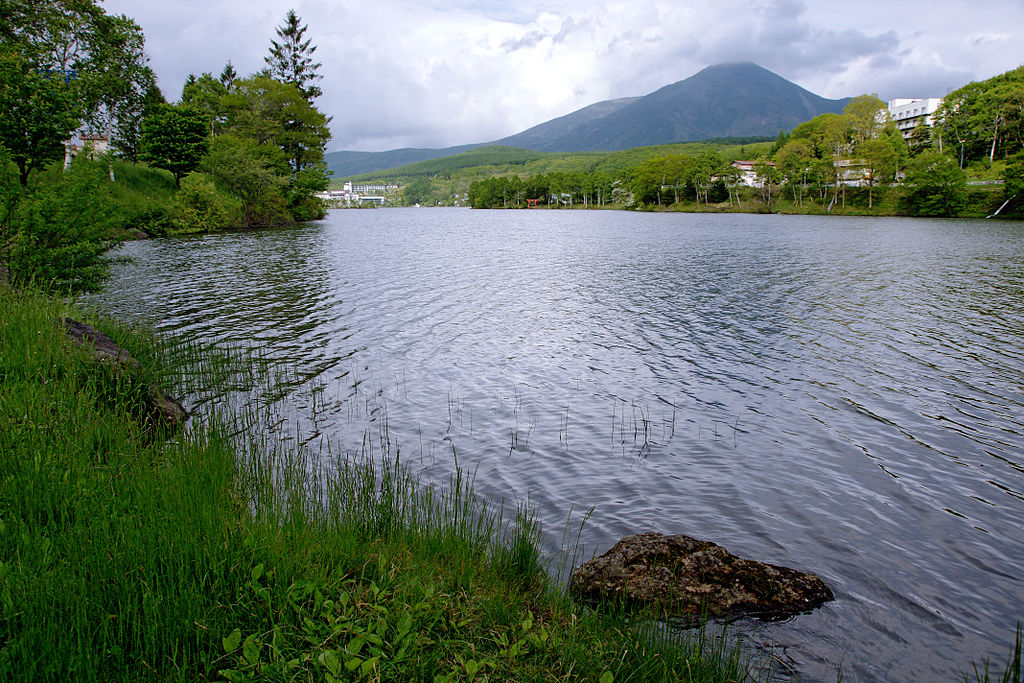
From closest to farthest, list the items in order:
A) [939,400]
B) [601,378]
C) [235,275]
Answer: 1. [939,400]
2. [601,378]
3. [235,275]

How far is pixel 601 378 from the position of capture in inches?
565

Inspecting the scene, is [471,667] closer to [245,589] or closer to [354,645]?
[354,645]

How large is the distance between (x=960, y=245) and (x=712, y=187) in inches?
3276

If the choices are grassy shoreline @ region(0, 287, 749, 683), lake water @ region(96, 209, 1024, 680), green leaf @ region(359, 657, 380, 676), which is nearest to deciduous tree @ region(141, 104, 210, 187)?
lake water @ region(96, 209, 1024, 680)

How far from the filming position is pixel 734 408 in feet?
40.5

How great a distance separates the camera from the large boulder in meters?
9.13

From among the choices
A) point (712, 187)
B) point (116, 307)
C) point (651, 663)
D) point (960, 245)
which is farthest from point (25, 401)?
point (712, 187)

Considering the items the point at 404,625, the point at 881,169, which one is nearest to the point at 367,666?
the point at 404,625

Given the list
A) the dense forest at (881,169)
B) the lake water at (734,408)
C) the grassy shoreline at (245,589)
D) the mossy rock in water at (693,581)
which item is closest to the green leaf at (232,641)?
the grassy shoreline at (245,589)

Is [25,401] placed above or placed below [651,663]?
above

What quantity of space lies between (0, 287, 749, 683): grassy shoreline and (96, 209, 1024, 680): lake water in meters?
2.06

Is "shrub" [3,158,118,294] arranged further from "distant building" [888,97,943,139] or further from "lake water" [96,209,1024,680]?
"distant building" [888,97,943,139]

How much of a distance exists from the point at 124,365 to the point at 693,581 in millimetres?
9104

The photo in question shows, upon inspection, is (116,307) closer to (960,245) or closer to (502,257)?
(502,257)
